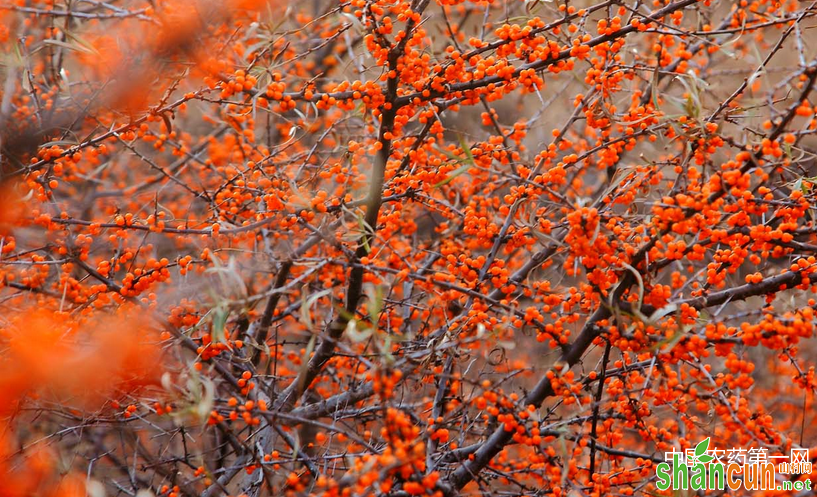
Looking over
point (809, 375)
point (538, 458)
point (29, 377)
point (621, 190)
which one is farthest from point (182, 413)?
point (809, 375)

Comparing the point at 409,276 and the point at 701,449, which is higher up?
the point at 409,276

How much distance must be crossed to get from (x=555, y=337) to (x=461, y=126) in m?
4.59

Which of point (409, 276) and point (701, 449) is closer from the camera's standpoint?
point (409, 276)

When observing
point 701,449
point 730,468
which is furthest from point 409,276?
point 730,468

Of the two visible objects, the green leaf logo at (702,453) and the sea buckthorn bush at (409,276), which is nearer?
the sea buckthorn bush at (409,276)

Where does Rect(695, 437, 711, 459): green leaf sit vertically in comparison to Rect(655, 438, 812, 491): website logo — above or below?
above

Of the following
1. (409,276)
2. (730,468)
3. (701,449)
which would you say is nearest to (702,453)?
(701,449)

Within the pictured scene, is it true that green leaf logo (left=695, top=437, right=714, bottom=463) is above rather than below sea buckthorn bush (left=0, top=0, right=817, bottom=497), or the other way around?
below

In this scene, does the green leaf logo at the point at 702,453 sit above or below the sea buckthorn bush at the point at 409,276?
below

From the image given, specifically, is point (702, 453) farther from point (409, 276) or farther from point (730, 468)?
point (409, 276)

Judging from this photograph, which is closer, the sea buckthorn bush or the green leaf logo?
the sea buckthorn bush

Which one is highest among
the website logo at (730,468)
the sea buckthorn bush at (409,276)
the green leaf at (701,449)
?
the sea buckthorn bush at (409,276)

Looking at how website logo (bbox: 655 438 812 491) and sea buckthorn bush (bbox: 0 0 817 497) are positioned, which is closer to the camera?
sea buckthorn bush (bbox: 0 0 817 497)

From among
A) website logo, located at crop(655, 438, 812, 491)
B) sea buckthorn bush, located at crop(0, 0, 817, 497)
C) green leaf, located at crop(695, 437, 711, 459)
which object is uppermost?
sea buckthorn bush, located at crop(0, 0, 817, 497)
